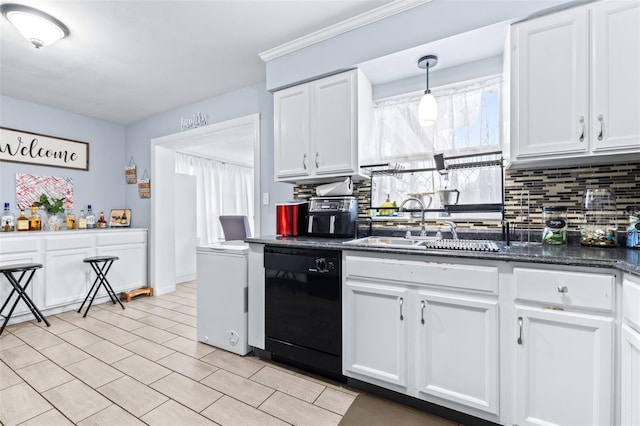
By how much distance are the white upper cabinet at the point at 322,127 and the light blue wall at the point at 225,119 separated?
42 cm

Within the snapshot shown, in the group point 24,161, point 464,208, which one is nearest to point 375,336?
point 464,208

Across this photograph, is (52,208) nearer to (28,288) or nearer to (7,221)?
(7,221)

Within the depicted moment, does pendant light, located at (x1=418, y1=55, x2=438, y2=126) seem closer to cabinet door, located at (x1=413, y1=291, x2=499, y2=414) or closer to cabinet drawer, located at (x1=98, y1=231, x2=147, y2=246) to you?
cabinet door, located at (x1=413, y1=291, x2=499, y2=414)

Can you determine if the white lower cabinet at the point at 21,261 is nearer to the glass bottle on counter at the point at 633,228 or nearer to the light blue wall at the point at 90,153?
the light blue wall at the point at 90,153

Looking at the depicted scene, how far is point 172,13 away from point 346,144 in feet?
4.85

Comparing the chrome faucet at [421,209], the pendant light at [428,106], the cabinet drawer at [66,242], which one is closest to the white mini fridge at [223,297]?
the chrome faucet at [421,209]

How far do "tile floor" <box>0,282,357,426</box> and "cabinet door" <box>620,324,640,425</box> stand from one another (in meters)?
1.22

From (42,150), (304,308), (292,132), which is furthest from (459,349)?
(42,150)

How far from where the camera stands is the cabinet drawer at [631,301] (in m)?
1.10

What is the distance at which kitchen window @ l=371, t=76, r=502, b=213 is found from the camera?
207cm

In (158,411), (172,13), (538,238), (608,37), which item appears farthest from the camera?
(172,13)

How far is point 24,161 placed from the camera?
3484 mm

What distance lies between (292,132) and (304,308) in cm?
140

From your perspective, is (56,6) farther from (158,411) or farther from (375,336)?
(375,336)
